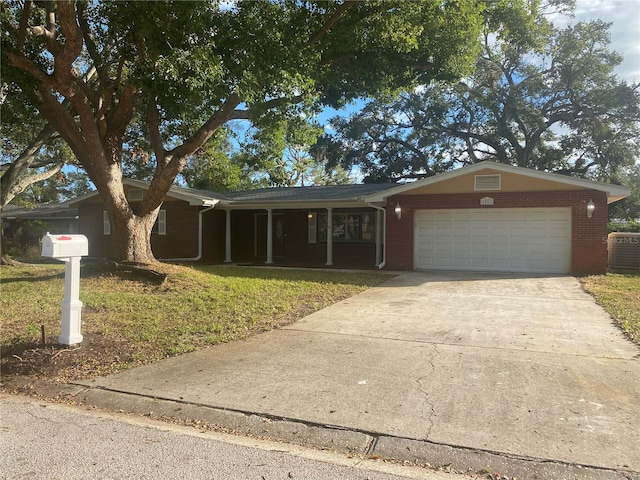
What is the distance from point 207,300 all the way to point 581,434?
22.6ft

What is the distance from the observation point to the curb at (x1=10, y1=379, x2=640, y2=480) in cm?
315

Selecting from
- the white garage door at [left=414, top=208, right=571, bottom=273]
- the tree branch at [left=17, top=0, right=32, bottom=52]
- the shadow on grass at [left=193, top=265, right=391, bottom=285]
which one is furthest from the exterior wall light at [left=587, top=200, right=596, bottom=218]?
the tree branch at [left=17, top=0, right=32, bottom=52]

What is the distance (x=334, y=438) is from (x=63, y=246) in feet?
12.8

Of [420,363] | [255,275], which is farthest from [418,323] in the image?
[255,275]

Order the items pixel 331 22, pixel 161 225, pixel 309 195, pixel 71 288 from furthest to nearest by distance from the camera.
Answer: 1. pixel 161 225
2. pixel 309 195
3. pixel 331 22
4. pixel 71 288

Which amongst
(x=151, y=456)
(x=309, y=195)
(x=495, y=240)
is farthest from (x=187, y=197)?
(x=151, y=456)

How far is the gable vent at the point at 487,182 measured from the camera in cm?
1434

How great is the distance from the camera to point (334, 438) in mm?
3688

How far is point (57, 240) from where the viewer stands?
550cm

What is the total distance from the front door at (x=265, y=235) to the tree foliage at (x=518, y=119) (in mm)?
9239

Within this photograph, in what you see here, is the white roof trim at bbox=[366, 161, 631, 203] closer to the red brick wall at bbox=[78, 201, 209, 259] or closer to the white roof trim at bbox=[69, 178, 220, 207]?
the white roof trim at bbox=[69, 178, 220, 207]

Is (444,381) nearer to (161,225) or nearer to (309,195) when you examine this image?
(309,195)

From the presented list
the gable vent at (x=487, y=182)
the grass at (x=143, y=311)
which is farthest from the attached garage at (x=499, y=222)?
the grass at (x=143, y=311)

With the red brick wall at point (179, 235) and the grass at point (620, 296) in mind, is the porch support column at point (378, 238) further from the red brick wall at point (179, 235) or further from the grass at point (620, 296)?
the red brick wall at point (179, 235)
